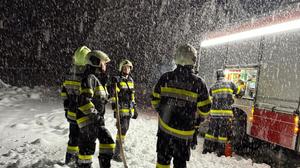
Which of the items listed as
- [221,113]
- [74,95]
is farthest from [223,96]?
[74,95]

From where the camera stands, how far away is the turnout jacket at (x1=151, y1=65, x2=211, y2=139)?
129 inches

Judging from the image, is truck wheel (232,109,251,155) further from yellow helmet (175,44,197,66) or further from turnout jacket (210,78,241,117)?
yellow helmet (175,44,197,66)

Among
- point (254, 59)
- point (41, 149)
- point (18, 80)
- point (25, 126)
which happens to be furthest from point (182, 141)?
point (18, 80)

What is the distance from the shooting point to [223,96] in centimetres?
565

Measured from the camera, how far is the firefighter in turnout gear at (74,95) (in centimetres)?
414

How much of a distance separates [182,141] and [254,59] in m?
3.43

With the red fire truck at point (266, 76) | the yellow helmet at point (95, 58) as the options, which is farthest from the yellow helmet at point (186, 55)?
the red fire truck at point (266, 76)

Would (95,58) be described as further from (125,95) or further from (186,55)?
(125,95)

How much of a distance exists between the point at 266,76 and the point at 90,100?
3.63m

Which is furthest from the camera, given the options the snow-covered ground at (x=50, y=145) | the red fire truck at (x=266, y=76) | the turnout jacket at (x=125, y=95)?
the turnout jacket at (x=125, y=95)

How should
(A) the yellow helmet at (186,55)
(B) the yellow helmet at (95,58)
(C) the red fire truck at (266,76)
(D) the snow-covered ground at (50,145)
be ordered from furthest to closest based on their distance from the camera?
(C) the red fire truck at (266,76), (D) the snow-covered ground at (50,145), (B) the yellow helmet at (95,58), (A) the yellow helmet at (186,55)

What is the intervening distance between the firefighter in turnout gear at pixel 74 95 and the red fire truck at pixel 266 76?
11.3ft

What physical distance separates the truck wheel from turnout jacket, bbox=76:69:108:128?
3.41 meters

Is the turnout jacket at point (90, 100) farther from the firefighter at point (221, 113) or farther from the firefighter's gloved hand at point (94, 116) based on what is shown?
the firefighter at point (221, 113)
